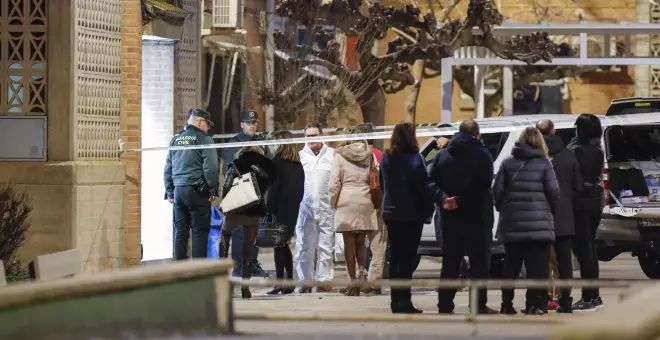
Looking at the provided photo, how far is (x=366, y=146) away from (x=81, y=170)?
277cm

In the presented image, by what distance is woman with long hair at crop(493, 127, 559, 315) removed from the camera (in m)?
14.9

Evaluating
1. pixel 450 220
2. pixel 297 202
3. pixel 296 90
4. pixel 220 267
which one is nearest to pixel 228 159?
pixel 297 202

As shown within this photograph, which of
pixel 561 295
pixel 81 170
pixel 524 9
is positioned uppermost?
pixel 524 9

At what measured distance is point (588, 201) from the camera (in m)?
16.2

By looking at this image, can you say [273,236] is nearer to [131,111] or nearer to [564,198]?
[131,111]

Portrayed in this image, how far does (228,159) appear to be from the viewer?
18.8m

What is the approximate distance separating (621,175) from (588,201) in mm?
2526

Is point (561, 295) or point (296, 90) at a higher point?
point (296, 90)

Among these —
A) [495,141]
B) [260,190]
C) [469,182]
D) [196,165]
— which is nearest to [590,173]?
[469,182]

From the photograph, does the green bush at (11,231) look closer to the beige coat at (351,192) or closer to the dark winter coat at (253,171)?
the dark winter coat at (253,171)

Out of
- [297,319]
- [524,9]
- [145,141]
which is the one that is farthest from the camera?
[524,9]

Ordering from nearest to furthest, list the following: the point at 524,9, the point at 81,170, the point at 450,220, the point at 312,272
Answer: the point at 450,220 → the point at 81,170 → the point at 312,272 → the point at 524,9

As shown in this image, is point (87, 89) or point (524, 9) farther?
point (524, 9)

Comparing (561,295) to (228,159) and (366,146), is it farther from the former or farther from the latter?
(228,159)
